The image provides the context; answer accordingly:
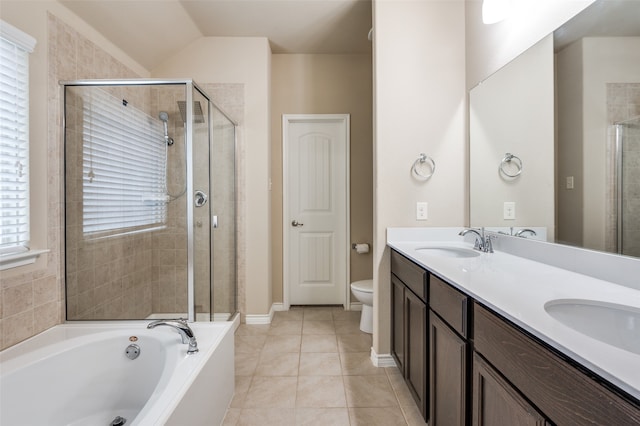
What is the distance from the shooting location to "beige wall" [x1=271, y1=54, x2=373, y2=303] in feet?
10.4

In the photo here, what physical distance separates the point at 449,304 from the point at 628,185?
748 millimetres

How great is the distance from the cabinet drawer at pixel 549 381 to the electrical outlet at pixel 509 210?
0.96m

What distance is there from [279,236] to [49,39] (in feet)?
7.33

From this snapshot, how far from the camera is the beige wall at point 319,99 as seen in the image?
3.16 m

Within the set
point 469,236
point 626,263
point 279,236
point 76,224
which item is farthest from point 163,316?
point 626,263

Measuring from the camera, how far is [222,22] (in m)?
2.62

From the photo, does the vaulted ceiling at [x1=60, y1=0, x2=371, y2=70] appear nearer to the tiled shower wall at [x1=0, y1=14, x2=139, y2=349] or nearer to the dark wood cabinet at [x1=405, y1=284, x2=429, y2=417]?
the tiled shower wall at [x1=0, y1=14, x2=139, y2=349]

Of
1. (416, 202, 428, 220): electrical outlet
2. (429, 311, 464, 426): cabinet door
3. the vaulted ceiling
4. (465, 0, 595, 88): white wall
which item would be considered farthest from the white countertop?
the vaulted ceiling

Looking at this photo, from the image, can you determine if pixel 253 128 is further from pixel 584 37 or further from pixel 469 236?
pixel 584 37

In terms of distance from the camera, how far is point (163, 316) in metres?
2.04

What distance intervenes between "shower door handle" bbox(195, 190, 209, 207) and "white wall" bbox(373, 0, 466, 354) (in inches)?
47.7

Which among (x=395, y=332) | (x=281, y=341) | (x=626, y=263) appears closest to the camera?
(x=626, y=263)

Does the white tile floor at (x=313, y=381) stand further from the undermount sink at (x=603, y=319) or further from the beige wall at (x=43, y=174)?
the beige wall at (x=43, y=174)

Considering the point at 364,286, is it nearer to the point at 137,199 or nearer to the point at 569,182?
the point at 569,182
